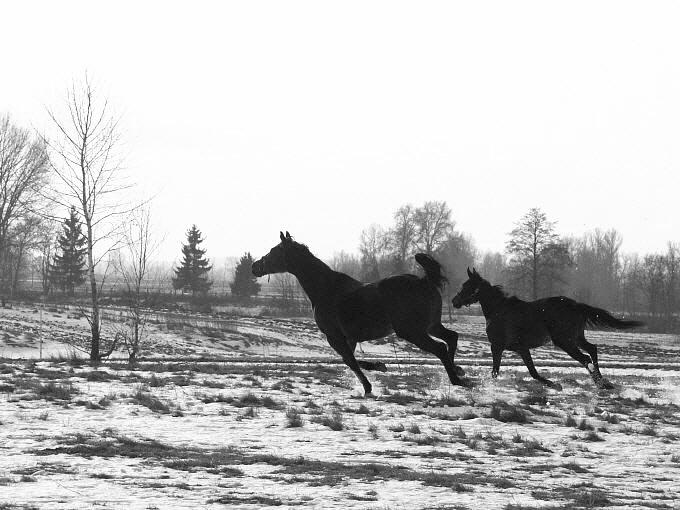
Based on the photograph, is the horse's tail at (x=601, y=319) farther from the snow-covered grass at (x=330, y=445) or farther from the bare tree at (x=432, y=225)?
the bare tree at (x=432, y=225)

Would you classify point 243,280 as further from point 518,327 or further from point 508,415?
point 508,415

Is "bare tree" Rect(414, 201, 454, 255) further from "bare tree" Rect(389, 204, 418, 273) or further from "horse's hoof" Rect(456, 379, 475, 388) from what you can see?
"horse's hoof" Rect(456, 379, 475, 388)

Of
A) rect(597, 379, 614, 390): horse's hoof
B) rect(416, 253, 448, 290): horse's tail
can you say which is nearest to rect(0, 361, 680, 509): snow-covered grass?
rect(597, 379, 614, 390): horse's hoof

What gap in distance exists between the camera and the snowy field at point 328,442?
618 centimetres

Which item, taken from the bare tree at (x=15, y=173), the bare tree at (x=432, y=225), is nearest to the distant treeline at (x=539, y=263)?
the bare tree at (x=432, y=225)

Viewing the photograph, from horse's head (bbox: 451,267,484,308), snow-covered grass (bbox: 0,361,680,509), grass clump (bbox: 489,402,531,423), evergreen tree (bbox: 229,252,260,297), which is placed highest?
evergreen tree (bbox: 229,252,260,297)

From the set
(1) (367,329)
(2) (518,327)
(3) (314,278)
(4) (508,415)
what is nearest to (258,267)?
(3) (314,278)

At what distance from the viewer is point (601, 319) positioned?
1452 cm

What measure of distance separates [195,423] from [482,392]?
495 cm

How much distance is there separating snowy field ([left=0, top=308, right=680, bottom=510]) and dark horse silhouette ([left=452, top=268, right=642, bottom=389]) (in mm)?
665

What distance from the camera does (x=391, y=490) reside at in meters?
6.37

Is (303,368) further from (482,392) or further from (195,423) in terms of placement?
(195,423)

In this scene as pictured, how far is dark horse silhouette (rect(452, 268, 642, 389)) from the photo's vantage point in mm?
14219

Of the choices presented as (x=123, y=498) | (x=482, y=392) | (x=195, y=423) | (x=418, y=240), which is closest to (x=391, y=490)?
(x=123, y=498)
